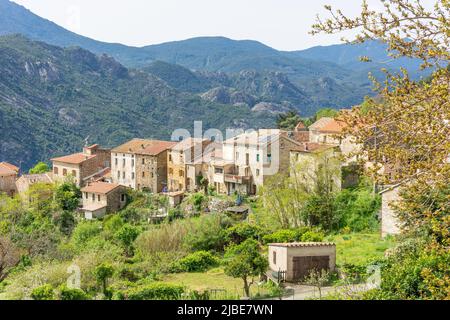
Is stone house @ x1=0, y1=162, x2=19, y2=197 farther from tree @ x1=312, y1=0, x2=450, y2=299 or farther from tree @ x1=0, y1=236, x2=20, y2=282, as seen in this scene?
tree @ x1=312, y1=0, x2=450, y2=299

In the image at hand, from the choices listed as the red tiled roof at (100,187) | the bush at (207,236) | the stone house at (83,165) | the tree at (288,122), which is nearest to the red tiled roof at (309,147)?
the bush at (207,236)

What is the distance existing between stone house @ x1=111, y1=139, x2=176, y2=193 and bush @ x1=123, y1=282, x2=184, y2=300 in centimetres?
2394

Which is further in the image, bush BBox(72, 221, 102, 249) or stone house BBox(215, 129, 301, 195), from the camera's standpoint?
stone house BBox(215, 129, 301, 195)

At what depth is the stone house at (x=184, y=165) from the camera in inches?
1651

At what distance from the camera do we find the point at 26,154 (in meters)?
84.3

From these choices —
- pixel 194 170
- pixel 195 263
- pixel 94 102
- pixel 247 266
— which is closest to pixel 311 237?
pixel 195 263

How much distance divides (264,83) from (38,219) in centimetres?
13577

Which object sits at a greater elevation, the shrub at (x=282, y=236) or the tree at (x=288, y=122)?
the tree at (x=288, y=122)

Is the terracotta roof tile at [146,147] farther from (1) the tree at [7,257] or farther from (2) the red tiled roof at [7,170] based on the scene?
(1) the tree at [7,257]

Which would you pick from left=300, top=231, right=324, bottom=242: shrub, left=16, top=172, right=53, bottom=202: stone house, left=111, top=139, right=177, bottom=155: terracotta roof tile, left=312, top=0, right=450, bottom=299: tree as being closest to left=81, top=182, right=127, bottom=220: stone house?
left=111, top=139, right=177, bottom=155: terracotta roof tile

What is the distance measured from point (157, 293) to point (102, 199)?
75.6ft

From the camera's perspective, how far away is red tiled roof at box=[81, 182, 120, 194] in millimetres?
41469

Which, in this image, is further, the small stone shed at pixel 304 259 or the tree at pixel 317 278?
the small stone shed at pixel 304 259
